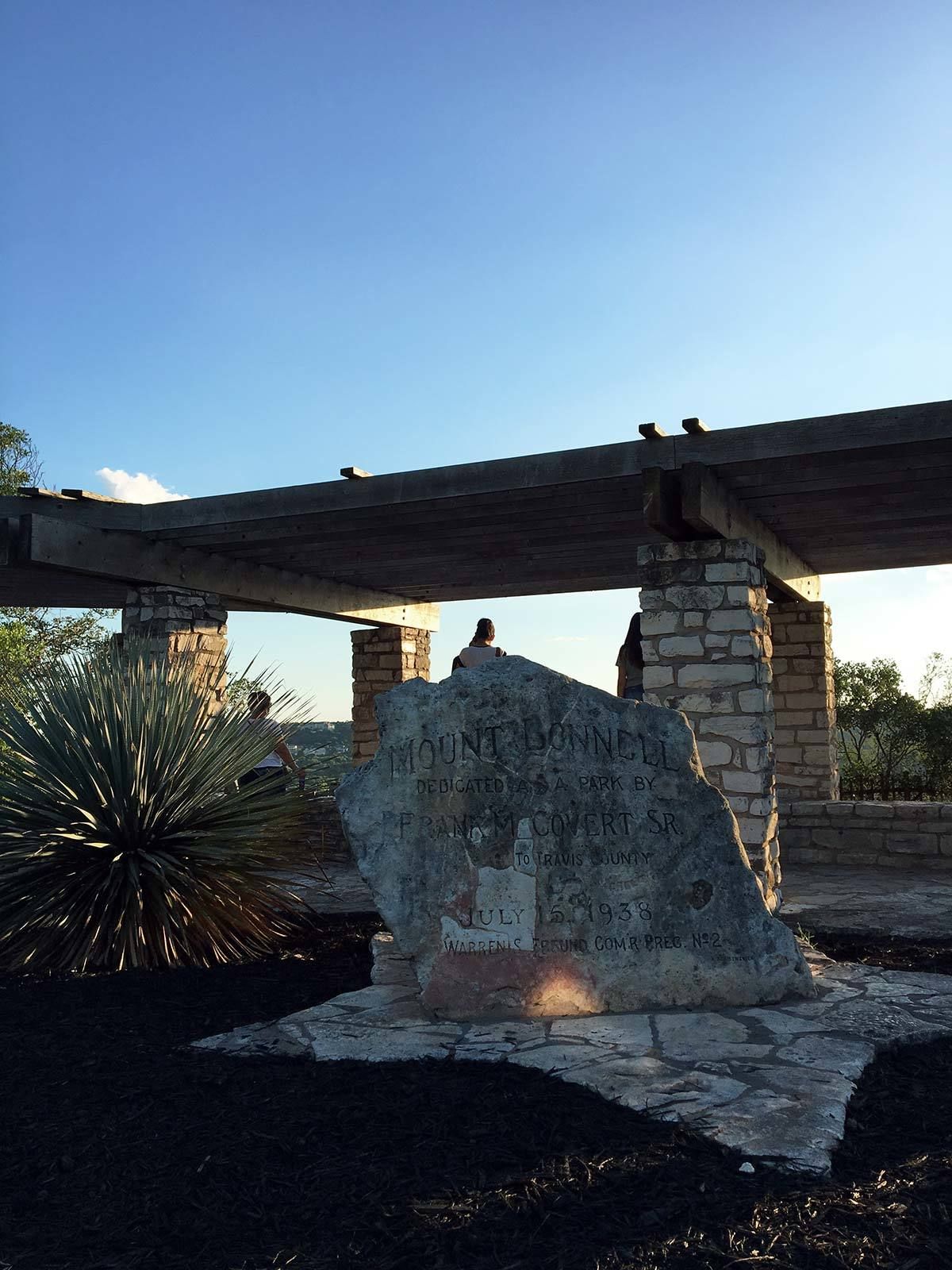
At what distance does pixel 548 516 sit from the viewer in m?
7.66

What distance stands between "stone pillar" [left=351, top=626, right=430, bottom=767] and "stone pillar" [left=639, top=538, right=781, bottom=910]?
561cm

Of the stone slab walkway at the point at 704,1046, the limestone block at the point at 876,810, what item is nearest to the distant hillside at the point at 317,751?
the stone slab walkway at the point at 704,1046

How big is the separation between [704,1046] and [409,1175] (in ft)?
4.27

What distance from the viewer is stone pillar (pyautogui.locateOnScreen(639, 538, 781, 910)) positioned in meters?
6.50

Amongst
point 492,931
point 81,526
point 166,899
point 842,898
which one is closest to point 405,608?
point 81,526

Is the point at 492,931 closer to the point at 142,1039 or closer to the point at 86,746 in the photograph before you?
the point at 142,1039

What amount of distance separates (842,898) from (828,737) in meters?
3.01

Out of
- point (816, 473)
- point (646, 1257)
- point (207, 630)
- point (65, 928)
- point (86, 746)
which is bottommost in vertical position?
point (646, 1257)

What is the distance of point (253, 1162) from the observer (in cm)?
273

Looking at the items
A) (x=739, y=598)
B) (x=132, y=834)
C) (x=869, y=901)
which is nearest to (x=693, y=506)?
(x=739, y=598)

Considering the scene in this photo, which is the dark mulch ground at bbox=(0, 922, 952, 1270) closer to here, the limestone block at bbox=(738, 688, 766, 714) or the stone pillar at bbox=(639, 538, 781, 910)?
the stone pillar at bbox=(639, 538, 781, 910)

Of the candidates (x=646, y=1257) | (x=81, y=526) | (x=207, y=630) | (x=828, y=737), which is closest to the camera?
(x=646, y=1257)

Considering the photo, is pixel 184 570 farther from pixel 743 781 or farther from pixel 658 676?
pixel 743 781

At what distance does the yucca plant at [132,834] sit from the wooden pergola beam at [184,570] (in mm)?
2399
